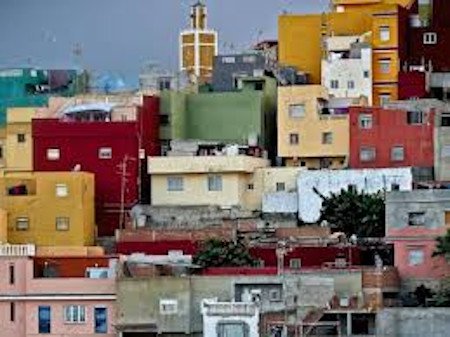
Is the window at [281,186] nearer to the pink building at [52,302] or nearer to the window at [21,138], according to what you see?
the window at [21,138]

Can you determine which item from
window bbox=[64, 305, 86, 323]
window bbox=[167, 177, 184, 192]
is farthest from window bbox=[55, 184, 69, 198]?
window bbox=[64, 305, 86, 323]

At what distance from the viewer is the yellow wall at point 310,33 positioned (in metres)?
71.4

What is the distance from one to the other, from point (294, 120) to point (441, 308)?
1621cm

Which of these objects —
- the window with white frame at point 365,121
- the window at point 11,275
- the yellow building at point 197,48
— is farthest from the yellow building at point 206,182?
the yellow building at point 197,48

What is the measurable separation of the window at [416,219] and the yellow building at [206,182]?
9420 mm

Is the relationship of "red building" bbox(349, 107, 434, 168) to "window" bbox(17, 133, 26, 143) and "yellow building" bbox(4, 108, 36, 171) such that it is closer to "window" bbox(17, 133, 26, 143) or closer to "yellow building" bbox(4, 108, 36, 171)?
"yellow building" bbox(4, 108, 36, 171)

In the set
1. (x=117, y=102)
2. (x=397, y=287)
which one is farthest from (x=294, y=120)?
(x=397, y=287)

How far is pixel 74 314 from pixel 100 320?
774 mm

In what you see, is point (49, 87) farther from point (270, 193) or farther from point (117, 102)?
point (270, 193)

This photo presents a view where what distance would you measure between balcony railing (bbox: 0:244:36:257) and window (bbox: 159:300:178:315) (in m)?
4.96

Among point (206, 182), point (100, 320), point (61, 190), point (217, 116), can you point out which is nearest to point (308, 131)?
point (217, 116)

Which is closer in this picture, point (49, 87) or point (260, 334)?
point (260, 334)

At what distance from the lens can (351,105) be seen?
65250mm

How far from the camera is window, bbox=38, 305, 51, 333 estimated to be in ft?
173
